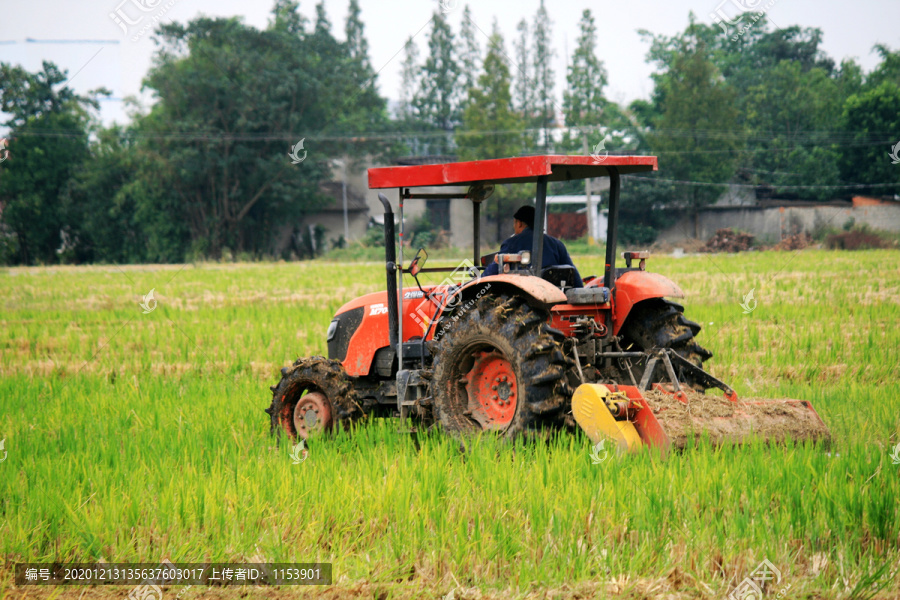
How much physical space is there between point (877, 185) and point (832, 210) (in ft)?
7.18

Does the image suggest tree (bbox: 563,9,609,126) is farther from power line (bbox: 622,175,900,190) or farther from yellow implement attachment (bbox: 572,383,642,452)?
yellow implement attachment (bbox: 572,383,642,452)

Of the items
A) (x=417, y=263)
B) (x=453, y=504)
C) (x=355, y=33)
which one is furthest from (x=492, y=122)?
(x=453, y=504)

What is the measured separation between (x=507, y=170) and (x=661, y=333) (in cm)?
177

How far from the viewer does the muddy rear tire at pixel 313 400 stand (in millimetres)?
6438

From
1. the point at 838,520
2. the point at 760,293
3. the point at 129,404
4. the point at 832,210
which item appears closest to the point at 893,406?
the point at 838,520

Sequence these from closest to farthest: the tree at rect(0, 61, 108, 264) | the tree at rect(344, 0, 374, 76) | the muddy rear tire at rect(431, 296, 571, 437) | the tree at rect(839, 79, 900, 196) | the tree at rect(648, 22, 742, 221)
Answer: the muddy rear tire at rect(431, 296, 571, 437)
the tree at rect(839, 79, 900, 196)
the tree at rect(648, 22, 742, 221)
the tree at rect(0, 61, 108, 264)
the tree at rect(344, 0, 374, 76)

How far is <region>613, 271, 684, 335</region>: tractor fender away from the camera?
19.6ft

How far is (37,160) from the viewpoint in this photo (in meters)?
44.3

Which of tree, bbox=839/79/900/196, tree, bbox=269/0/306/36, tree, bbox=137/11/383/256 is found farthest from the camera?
tree, bbox=269/0/306/36

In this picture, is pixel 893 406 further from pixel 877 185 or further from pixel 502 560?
pixel 877 185

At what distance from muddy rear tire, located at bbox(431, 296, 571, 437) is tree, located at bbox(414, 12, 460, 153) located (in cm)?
5110

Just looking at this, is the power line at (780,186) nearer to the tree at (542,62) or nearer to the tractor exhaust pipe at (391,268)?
the tree at (542,62)

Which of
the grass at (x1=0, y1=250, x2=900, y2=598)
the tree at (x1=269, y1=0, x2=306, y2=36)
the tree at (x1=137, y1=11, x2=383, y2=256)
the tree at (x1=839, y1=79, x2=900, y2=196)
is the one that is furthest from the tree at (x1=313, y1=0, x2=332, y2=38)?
the grass at (x1=0, y1=250, x2=900, y2=598)


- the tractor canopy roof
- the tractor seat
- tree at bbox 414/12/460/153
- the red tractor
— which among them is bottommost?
the red tractor
